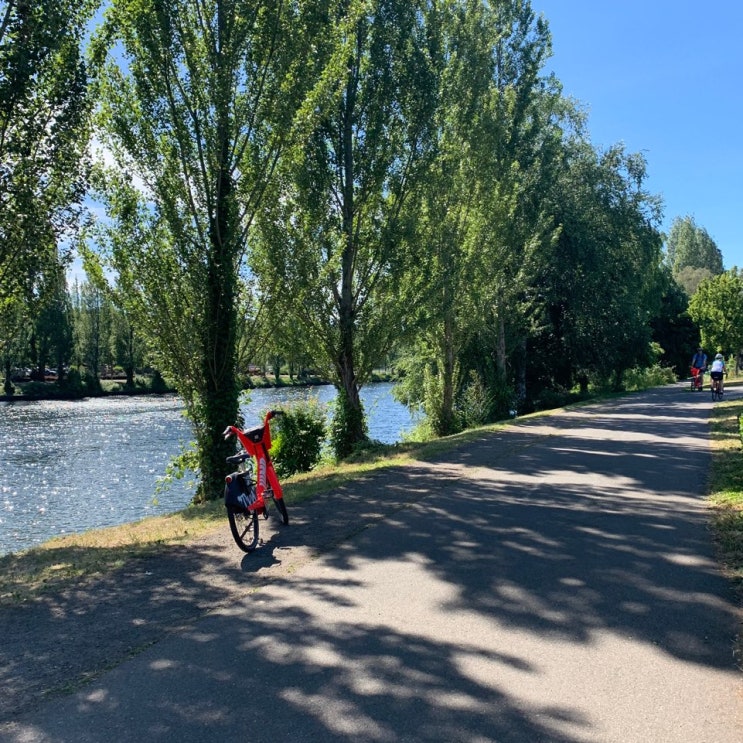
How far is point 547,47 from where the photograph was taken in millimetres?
25656

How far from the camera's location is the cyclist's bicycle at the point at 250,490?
629cm

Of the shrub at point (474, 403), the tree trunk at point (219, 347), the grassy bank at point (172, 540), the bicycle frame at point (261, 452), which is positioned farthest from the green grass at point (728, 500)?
the shrub at point (474, 403)

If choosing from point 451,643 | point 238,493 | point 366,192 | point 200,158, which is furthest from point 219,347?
point 451,643

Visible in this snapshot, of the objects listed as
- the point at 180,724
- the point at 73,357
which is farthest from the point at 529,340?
the point at 73,357

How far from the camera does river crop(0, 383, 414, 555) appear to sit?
52.0 feet

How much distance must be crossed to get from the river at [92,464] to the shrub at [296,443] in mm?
680

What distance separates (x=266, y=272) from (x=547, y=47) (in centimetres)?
1837

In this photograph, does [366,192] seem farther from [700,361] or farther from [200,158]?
[700,361]

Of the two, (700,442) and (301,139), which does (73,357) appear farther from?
(700,442)

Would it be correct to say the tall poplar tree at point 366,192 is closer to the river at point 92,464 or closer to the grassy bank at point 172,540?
the river at point 92,464

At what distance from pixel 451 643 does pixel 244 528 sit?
2989 mm

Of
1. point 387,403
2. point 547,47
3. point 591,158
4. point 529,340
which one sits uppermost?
point 547,47

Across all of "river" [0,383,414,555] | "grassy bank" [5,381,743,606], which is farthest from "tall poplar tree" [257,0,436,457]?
"grassy bank" [5,381,743,606]

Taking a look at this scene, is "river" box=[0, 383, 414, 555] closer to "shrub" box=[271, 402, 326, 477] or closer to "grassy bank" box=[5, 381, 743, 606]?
"shrub" box=[271, 402, 326, 477]
